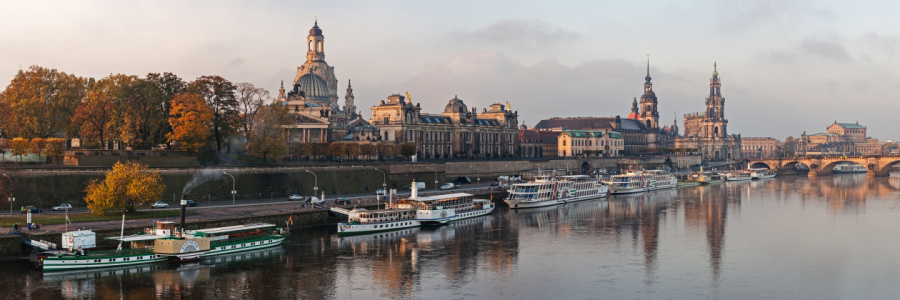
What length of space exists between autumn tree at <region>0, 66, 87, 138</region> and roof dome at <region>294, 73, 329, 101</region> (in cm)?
5610

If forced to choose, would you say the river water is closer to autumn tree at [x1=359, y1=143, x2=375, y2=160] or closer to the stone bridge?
autumn tree at [x1=359, y1=143, x2=375, y2=160]

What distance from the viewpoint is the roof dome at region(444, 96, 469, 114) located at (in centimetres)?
15161

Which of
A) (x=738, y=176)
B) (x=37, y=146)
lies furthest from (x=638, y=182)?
(x=37, y=146)

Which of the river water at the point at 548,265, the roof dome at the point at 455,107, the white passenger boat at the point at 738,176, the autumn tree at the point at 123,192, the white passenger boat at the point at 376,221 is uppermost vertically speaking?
the roof dome at the point at 455,107

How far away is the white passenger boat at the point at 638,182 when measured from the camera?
396ft

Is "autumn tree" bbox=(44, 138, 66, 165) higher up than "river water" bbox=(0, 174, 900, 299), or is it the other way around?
"autumn tree" bbox=(44, 138, 66, 165)

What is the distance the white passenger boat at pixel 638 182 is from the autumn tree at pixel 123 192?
76.9 m

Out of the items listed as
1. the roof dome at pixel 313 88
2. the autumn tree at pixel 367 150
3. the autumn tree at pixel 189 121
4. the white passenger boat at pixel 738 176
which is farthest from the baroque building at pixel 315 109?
the white passenger boat at pixel 738 176

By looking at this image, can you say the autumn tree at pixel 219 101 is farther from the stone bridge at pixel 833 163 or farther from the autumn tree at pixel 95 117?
the stone bridge at pixel 833 163

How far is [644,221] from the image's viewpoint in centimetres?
7975

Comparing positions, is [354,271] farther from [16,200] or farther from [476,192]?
[476,192]

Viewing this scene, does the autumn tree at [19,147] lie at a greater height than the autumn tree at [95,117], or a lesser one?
lesser

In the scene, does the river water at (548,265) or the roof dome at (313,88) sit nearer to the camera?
the river water at (548,265)

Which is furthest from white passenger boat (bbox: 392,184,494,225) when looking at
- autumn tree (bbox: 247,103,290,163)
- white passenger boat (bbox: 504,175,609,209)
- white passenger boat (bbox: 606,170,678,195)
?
white passenger boat (bbox: 606,170,678,195)
